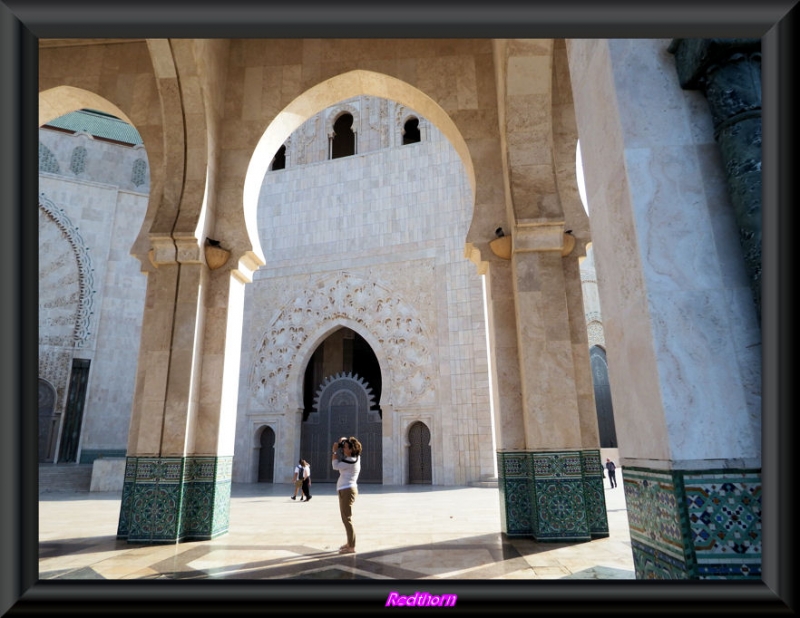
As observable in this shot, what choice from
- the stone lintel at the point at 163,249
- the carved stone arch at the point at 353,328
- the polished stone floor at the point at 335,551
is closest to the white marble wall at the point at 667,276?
the polished stone floor at the point at 335,551

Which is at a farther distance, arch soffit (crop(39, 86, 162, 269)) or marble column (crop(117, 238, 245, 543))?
arch soffit (crop(39, 86, 162, 269))

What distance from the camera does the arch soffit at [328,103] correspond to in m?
4.63

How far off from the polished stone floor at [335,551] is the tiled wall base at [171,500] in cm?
12

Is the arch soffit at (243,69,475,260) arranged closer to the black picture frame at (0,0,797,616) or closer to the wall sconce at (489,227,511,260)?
the wall sconce at (489,227,511,260)

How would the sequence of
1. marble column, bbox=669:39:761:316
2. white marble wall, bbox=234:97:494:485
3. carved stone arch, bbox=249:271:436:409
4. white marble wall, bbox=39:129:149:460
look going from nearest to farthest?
marble column, bbox=669:39:761:316
white marble wall, bbox=234:97:494:485
carved stone arch, bbox=249:271:436:409
white marble wall, bbox=39:129:149:460

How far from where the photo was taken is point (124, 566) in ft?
9.92

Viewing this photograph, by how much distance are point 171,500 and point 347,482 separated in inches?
57.2

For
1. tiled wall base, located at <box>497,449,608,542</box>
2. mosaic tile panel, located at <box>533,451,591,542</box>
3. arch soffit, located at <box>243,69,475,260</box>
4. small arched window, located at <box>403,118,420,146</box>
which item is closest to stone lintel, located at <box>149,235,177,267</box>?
arch soffit, located at <box>243,69,475,260</box>

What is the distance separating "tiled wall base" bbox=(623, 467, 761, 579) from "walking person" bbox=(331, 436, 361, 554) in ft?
7.51

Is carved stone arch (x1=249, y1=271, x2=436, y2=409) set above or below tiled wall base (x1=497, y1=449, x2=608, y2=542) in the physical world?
above

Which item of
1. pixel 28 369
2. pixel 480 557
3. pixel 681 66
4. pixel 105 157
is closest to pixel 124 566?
pixel 480 557

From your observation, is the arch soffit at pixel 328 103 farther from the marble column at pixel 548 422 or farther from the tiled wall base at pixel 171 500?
the tiled wall base at pixel 171 500

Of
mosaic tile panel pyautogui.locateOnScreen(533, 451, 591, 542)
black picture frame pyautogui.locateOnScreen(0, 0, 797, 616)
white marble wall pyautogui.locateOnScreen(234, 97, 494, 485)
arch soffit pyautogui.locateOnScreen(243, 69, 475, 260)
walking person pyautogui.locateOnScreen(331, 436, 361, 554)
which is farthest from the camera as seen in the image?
white marble wall pyautogui.locateOnScreen(234, 97, 494, 485)

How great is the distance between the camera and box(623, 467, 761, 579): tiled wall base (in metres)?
1.25
